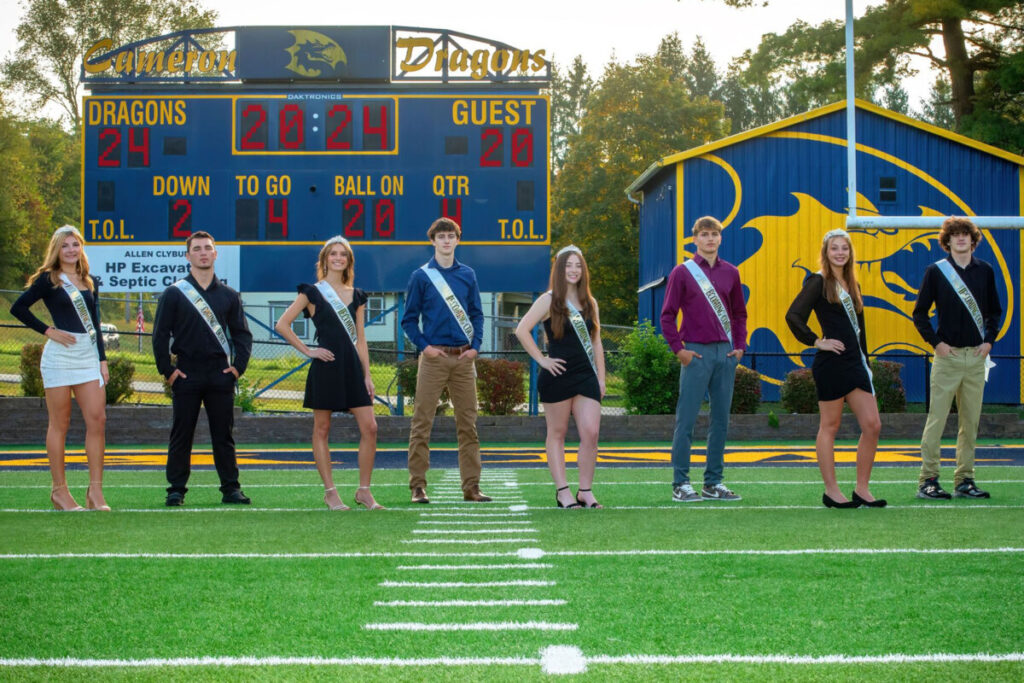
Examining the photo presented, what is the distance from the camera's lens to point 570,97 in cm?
7100

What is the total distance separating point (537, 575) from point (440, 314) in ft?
11.0

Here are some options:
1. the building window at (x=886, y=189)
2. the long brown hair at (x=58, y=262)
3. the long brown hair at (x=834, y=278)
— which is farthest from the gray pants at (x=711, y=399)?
the building window at (x=886, y=189)

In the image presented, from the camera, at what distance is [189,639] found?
3.94 m

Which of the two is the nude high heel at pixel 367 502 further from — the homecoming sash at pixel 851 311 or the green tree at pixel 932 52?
the green tree at pixel 932 52

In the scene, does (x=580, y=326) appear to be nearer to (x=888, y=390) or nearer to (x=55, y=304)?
(x=55, y=304)

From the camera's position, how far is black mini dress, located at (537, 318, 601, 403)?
790 centimetres

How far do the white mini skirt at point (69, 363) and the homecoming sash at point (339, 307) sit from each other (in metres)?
1.54

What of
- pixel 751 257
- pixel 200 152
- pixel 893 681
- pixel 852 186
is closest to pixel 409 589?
pixel 893 681

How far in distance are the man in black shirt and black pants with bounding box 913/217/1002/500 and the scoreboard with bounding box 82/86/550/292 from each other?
39.6 feet

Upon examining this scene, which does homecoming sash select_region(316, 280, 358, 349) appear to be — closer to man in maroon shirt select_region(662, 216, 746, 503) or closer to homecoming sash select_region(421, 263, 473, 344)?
homecoming sash select_region(421, 263, 473, 344)

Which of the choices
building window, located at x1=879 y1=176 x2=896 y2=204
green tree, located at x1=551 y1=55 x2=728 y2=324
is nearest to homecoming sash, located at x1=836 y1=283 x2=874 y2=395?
building window, located at x1=879 y1=176 x2=896 y2=204

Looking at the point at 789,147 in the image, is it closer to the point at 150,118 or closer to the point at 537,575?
the point at 150,118

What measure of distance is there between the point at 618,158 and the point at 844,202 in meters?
22.8

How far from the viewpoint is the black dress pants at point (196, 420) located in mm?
8281
